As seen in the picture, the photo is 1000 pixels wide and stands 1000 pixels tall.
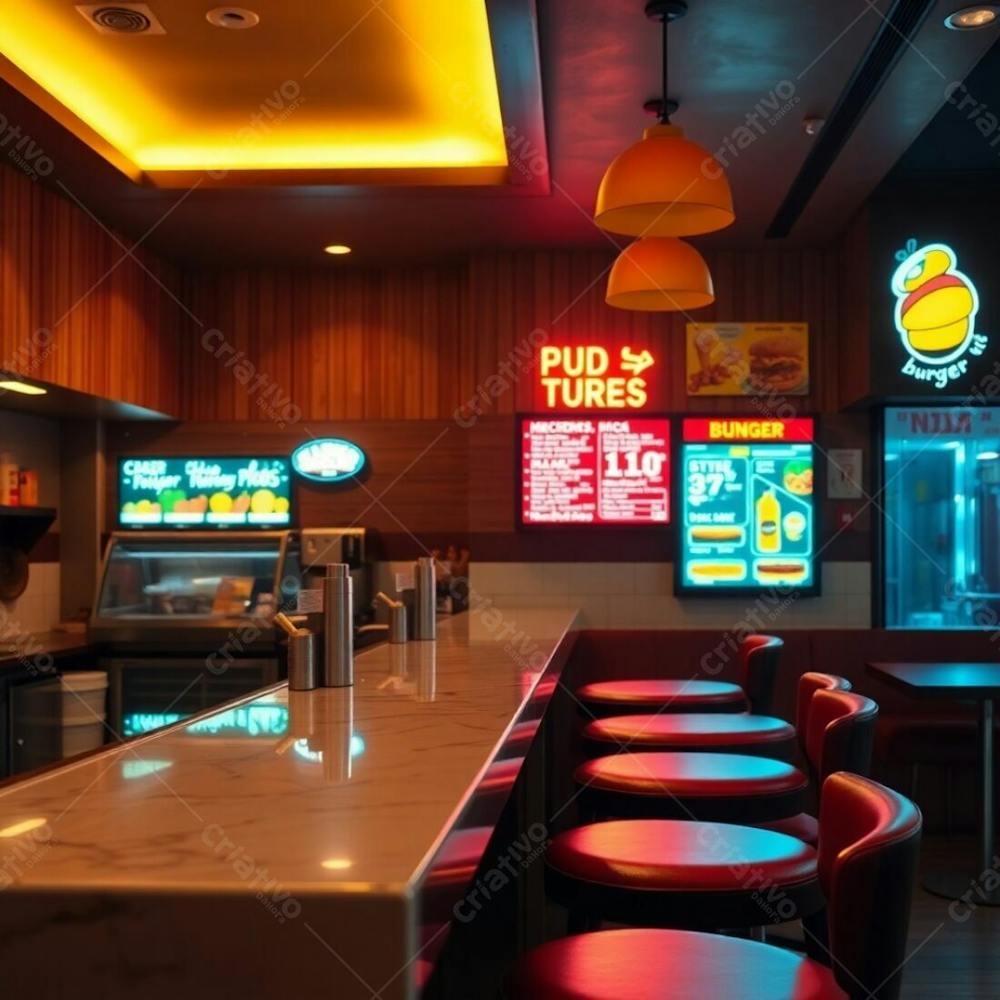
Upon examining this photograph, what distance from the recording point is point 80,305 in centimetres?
540

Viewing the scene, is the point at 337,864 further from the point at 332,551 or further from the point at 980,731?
the point at 332,551

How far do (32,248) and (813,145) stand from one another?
3222mm

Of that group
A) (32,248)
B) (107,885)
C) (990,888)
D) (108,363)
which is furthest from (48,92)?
(990,888)

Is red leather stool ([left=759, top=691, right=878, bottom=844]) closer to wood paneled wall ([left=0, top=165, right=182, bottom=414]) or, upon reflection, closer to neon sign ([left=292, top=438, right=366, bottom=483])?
wood paneled wall ([left=0, top=165, right=182, bottom=414])

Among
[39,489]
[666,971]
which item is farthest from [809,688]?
[39,489]

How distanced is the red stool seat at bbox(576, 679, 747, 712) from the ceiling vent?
265cm

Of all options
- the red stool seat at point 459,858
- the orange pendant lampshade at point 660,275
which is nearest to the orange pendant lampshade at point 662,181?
the orange pendant lampshade at point 660,275

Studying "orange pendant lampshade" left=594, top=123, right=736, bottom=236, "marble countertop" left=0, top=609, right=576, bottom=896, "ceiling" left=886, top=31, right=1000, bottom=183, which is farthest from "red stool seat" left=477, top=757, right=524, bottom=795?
"ceiling" left=886, top=31, right=1000, bottom=183

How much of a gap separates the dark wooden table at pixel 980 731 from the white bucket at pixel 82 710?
10.9ft

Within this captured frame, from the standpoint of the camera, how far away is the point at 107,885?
93 centimetres

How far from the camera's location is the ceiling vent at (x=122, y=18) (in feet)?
12.8

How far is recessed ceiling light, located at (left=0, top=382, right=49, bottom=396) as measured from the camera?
504 centimetres

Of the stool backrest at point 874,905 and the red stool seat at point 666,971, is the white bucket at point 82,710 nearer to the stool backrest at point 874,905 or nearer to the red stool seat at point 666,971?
the red stool seat at point 666,971

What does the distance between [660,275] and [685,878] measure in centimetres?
273
